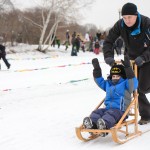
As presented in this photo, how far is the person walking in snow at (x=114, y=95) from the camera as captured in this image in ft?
17.2

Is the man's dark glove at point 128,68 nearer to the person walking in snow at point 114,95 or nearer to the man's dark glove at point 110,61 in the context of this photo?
the person walking in snow at point 114,95

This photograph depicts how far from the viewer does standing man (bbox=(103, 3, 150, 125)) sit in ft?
18.4

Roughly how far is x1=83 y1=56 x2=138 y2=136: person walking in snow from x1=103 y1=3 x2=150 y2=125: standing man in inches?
9.2

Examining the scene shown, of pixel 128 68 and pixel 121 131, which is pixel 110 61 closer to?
pixel 128 68

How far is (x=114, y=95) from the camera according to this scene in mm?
5562

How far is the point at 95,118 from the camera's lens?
536 centimetres

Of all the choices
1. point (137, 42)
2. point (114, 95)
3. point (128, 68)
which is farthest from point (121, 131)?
point (137, 42)

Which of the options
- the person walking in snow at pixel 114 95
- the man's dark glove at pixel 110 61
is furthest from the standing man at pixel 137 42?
the person walking in snow at pixel 114 95

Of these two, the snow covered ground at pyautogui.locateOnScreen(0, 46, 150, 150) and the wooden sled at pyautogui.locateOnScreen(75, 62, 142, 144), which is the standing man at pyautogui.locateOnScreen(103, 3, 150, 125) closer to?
the wooden sled at pyautogui.locateOnScreen(75, 62, 142, 144)

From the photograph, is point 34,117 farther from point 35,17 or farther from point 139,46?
point 35,17

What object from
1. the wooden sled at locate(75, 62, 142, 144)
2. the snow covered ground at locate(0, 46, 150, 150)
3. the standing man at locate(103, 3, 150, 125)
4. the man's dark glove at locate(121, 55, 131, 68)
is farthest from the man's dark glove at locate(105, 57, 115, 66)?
the snow covered ground at locate(0, 46, 150, 150)

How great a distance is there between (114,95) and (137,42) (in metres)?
0.92

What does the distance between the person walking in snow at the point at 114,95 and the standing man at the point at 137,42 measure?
Result: 23 cm

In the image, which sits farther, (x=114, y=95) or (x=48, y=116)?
(x=48, y=116)
